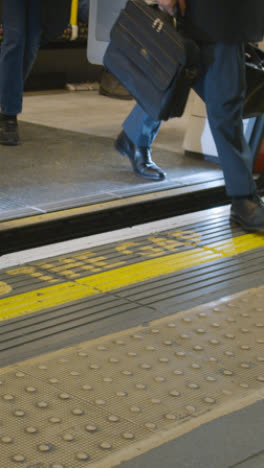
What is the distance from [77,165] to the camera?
4.40 metres

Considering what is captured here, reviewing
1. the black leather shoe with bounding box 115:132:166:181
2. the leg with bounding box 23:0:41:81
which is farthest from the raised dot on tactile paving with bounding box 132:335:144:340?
the leg with bounding box 23:0:41:81

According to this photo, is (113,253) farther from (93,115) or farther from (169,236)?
(93,115)

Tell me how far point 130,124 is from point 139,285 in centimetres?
171

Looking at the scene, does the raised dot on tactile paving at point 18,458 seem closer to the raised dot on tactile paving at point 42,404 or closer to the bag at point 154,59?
the raised dot on tactile paving at point 42,404

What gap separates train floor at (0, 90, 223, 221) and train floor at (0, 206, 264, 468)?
20.7 inches

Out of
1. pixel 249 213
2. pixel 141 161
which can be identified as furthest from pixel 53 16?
pixel 249 213

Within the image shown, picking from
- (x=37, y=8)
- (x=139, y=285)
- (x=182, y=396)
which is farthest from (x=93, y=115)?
(x=182, y=396)

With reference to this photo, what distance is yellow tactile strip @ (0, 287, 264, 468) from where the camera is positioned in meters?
1.68

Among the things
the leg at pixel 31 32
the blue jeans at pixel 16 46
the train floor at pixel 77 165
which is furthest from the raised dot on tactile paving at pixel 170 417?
the leg at pixel 31 32

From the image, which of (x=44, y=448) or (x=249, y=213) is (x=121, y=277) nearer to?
(x=249, y=213)

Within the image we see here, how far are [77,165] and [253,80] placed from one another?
3.80 feet

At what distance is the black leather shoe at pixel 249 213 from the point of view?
3.46m

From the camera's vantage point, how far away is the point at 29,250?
303cm

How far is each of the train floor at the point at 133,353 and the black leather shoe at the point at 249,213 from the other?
0.19 m
